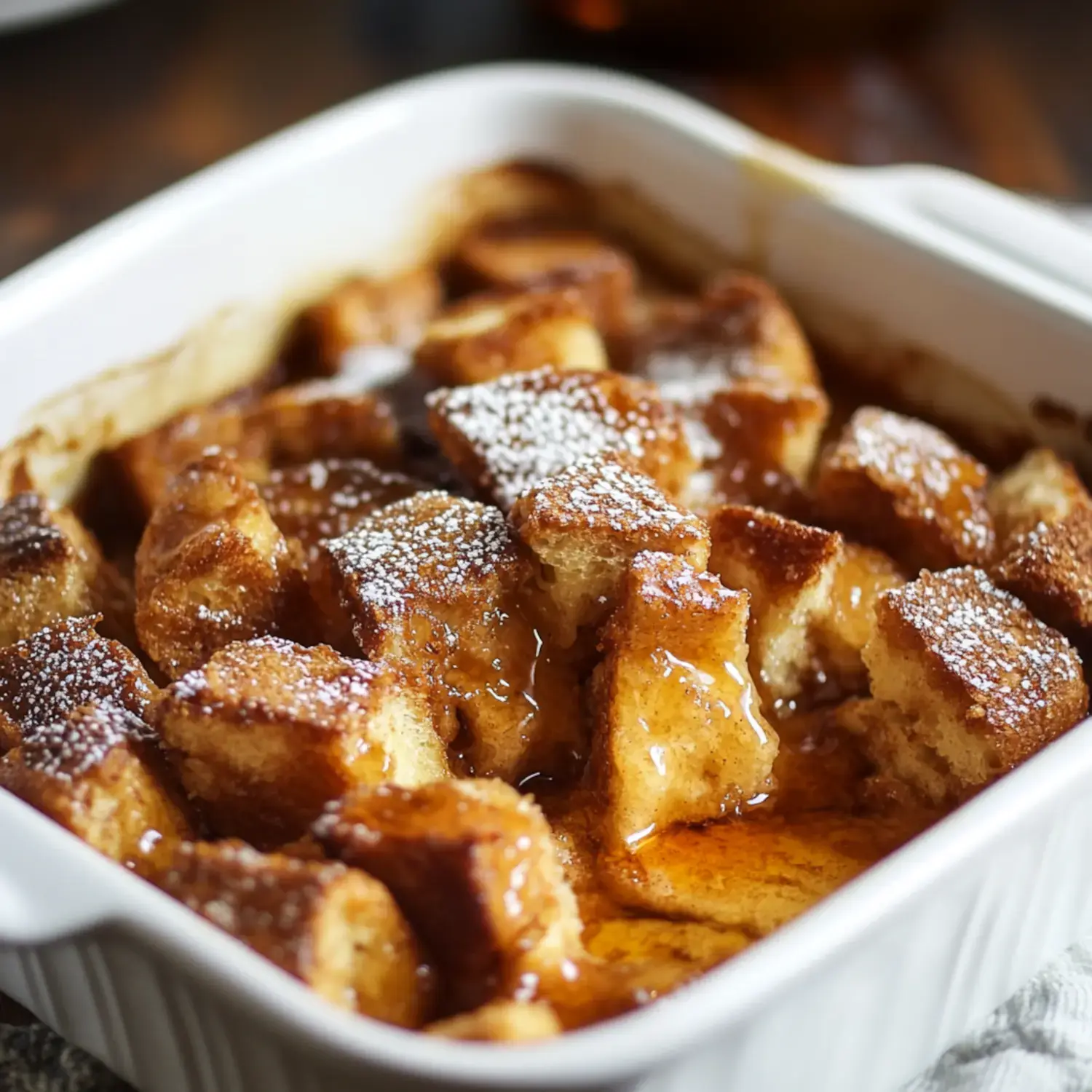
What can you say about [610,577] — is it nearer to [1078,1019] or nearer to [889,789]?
[889,789]

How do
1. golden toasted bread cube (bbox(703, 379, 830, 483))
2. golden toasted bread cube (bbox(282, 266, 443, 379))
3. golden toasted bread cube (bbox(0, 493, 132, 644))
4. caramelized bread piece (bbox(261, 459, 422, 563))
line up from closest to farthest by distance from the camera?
1. golden toasted bread cube (bbox(0, 493, 132, 644))
2. caramelized bread piece (bbox(261, 459, 422, 563))
3. golden toasted bread cube (bbox(703, 379, 830, 483))
4. golden toasted bread cube (bbox(282, 266, 443, 379))

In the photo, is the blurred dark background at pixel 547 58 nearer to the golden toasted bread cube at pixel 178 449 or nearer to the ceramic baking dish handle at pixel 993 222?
the ceramic baking dish handle at pixel 993 222

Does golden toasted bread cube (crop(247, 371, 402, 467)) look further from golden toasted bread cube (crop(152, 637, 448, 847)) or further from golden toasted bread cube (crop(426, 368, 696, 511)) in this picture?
golden toasted bread cube (crop(152, 637, 448, 847))

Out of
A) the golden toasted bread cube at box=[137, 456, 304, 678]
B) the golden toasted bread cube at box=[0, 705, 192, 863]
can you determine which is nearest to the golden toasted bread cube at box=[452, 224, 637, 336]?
the golden toasted bread cube at box=[137, 456, 304, 678]

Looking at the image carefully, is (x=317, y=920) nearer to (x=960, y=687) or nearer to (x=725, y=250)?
(x=960, y=687)

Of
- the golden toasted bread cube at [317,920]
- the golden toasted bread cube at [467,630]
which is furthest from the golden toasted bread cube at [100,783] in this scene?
the golden toasted bread cube at [467,630]

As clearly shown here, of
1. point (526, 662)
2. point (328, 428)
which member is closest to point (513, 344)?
point (328, 428)

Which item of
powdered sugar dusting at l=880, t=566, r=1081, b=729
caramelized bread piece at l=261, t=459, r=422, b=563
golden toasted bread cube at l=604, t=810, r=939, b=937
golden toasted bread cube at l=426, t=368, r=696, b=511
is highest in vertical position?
golden toasted bread cube at l=426, t=368, r=696, b=511
